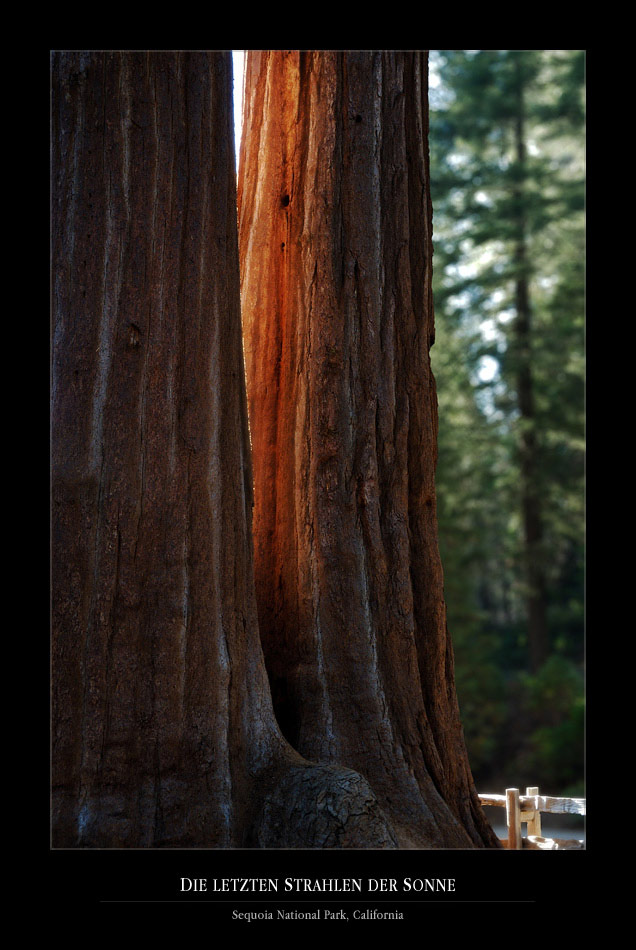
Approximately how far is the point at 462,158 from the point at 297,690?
59.3 feet

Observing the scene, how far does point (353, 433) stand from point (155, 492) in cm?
108

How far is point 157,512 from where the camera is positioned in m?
3.78

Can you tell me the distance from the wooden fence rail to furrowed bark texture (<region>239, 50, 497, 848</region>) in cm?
82

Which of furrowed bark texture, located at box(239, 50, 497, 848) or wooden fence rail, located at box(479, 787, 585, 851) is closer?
furrowed bark texture, located at box(239, 50, 497, 848)

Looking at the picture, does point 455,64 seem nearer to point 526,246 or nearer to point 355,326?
point 526,246

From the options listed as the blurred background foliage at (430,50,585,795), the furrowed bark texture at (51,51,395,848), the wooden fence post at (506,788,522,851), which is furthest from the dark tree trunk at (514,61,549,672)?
the furrowed bark texture at (51,51,395,848)

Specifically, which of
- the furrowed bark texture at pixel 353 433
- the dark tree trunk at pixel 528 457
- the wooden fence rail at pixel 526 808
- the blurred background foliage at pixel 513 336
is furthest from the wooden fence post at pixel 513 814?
the dark tree trunk at pixel 528 457

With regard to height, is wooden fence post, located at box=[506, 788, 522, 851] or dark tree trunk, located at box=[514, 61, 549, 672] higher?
dark tree trunk, located at box=[514, 61, 549, 672]

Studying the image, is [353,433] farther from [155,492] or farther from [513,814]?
[513,814]

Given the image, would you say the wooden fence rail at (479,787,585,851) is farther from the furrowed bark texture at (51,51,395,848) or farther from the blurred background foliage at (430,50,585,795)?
the blurred background foliage at (430,50,585,795)

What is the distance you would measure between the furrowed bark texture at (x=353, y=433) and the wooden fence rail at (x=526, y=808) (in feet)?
2.70

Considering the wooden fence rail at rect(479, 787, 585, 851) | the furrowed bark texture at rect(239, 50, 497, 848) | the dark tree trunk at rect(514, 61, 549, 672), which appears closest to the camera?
the furrowed bark texture at rect(239, 50, 497, 848)

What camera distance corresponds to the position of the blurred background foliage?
18.3m

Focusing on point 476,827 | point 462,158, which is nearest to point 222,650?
point 476,827
